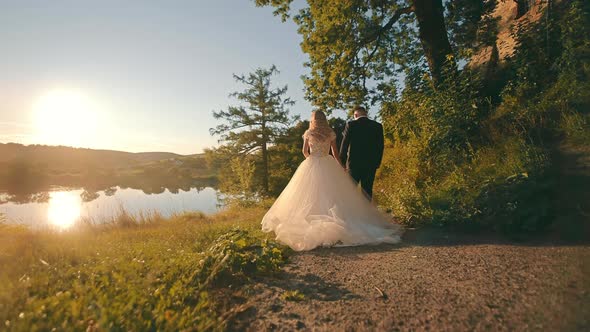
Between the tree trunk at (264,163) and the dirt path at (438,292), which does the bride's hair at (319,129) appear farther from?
the tree trunk at (264,163)

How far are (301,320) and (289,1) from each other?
11.6m

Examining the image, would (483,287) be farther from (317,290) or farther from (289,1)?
(289,1)

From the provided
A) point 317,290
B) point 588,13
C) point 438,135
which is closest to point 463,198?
point 438,135

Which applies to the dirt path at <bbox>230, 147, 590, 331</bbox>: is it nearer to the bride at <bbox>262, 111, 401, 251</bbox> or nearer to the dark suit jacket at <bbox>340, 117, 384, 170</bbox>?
the bride at <bbox>262, 111, 401, 251</bbox>

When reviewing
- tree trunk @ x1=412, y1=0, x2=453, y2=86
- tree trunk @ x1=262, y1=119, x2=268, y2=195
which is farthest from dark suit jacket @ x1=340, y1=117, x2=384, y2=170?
tree trunk @ x1=262, y1=119, x2=268, y2=195

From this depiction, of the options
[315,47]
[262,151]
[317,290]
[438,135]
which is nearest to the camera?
[317,290]

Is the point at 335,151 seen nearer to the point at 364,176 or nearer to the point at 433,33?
the point at 364,176

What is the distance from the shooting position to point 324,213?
5.66 metres

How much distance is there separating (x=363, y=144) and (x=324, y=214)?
2.25 m

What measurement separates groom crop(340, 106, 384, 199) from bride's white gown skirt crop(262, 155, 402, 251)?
699 millimetres

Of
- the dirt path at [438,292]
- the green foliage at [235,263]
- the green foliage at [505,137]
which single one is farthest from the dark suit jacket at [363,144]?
the green foliage at [235,263]

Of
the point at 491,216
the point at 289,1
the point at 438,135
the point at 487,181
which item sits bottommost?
the point at 491,216

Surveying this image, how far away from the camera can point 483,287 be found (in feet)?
9.64

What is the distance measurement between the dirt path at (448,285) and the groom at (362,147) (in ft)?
8.61
